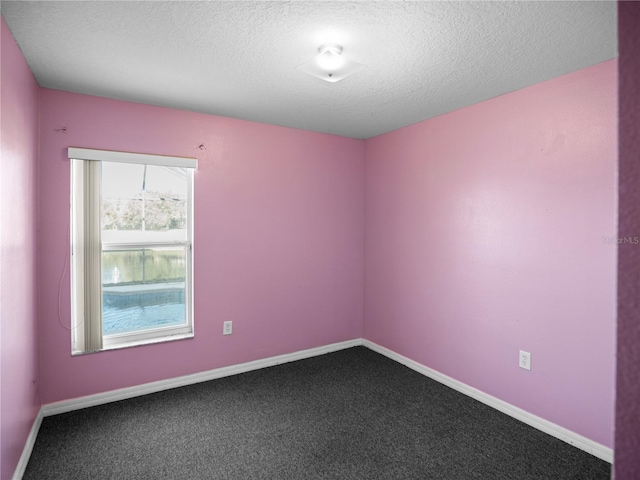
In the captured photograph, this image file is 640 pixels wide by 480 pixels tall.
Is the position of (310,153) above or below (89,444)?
above

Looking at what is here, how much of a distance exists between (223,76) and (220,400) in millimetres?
2391

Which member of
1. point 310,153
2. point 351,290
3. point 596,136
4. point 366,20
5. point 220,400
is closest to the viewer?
point 366,20

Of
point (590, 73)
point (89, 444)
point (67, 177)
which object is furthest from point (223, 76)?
point (89, 444)

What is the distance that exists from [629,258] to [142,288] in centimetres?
319

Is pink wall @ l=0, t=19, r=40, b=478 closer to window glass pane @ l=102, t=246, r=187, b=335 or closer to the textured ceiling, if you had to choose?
the textured ceiling

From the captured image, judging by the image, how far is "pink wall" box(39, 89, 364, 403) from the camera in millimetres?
2660

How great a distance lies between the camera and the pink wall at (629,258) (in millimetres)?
841

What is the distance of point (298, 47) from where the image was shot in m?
Result: 2.02

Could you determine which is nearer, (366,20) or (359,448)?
(366,20)

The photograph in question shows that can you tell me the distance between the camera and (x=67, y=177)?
267cm

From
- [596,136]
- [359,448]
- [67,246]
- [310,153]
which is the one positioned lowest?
[359,448]

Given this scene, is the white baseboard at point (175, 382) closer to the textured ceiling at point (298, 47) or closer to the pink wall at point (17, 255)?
the pink wall at point (17, 255)

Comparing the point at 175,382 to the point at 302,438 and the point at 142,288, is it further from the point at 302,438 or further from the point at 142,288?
the point at 302,438

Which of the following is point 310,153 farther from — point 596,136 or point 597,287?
point 597,287
